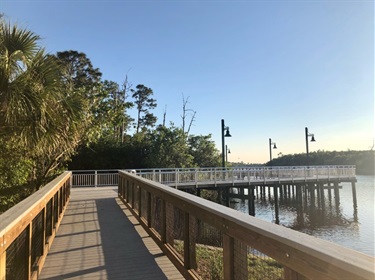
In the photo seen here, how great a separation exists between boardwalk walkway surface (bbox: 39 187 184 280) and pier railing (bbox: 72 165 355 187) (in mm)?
9864

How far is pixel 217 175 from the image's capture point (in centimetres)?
2061

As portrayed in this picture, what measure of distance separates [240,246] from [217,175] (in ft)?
60.6

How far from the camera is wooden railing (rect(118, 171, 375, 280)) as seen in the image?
1.35m

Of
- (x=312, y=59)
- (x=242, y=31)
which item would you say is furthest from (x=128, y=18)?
(x=312, y=59)

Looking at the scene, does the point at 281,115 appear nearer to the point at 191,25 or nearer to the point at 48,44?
the point at 191,25

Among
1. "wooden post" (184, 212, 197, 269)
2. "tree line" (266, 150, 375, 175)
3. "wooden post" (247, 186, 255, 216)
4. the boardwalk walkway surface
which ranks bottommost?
"wooden post" (247, 186, 255, 216)

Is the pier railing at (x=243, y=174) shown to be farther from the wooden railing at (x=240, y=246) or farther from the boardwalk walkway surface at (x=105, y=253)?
the wooden railing at (x=240, y=246)

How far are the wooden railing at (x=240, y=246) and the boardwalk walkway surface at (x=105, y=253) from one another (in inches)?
11.0

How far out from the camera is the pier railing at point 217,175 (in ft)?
59.7

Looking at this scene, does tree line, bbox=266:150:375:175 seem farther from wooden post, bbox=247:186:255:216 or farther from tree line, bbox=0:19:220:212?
tree line, bbox=0:19:220:212

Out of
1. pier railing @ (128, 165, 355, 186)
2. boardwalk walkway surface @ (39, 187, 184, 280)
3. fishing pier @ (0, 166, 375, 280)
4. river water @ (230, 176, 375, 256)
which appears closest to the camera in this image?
fishing pier @ (0, 166, 375, 280)

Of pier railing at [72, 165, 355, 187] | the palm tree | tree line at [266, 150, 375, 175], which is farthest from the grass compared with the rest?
tree line at [266, 150, 375, 175]

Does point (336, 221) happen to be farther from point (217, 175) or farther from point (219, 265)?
point (219, 265)

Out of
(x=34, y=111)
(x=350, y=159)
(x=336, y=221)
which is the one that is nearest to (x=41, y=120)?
(x=34, y=111)
